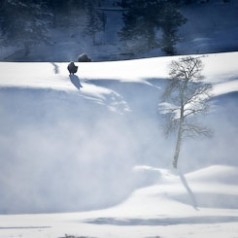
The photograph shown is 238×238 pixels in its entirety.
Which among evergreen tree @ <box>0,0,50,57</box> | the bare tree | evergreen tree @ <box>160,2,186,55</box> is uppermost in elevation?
evergreen tree @ <box>0,0,50,57</box>

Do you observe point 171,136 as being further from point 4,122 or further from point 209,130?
point 4,122

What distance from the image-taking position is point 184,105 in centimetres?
3159

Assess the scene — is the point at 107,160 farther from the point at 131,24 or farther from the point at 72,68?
the point at 131,24

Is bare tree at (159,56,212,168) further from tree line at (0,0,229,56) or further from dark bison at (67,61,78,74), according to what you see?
tree line at (0,0,229,56)

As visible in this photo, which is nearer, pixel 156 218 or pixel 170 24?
pixel 156 218

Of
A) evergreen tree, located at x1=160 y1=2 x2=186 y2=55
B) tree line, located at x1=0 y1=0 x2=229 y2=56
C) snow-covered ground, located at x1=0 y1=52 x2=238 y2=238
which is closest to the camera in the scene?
snow-covered ground, located at x1=0 y1=52 x2=238 y2=238

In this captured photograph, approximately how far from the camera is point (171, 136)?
110 ft

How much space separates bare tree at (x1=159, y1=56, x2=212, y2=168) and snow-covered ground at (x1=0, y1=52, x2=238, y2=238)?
0.79m

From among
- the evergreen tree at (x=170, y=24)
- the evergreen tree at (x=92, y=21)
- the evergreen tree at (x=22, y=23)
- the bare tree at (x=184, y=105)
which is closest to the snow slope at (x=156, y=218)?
the bare tree at (x=184, y=105)

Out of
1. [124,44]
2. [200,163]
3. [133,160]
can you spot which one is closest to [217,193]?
[200,163]

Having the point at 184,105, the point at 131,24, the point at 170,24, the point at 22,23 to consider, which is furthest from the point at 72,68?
the point at 131,24

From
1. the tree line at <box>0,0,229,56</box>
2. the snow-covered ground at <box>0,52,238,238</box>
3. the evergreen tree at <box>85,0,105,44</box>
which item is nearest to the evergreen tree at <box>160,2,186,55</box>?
the tree line at <box>0,0,229,56</box>

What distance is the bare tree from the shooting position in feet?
101

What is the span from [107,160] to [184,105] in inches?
231
